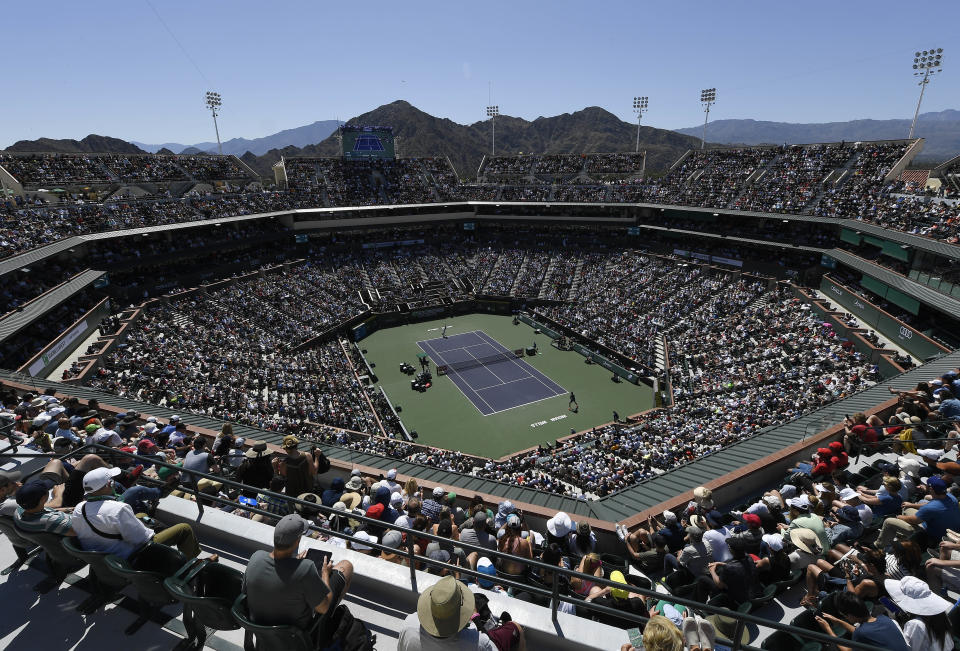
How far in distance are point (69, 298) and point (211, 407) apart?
1503 centimetres

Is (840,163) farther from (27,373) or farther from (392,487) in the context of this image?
(27,373)

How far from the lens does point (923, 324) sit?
82.4ft

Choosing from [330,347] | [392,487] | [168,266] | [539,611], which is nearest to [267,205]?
[168,266]

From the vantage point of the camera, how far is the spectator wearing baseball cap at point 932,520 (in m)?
6.54

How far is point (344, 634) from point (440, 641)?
121 centimetres

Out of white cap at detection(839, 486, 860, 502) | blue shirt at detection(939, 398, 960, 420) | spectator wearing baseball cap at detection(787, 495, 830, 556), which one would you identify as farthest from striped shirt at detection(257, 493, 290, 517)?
blue shirt at detection(939, 398, 960, 420)

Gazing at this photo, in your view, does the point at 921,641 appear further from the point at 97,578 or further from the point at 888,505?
the point at 97,578

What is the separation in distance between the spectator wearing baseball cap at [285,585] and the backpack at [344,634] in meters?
0.44

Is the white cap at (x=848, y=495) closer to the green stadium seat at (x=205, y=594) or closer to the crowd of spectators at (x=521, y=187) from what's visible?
the green stadium seat at (x=205, y=594)

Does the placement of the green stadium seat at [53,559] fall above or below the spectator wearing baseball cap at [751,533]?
above

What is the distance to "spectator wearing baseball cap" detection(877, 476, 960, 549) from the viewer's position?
21.5 ft

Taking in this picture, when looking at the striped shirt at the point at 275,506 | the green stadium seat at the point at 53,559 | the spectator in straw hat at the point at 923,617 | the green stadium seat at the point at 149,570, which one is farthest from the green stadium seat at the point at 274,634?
the spectator in straw hat at the point at 923,617

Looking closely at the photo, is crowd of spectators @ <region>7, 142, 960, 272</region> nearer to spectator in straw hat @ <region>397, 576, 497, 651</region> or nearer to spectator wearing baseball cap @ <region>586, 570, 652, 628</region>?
spectator wearing baseball cap @ <region>586, 570, 652, 628</region>

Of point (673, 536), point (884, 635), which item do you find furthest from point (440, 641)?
point (673, 536)
